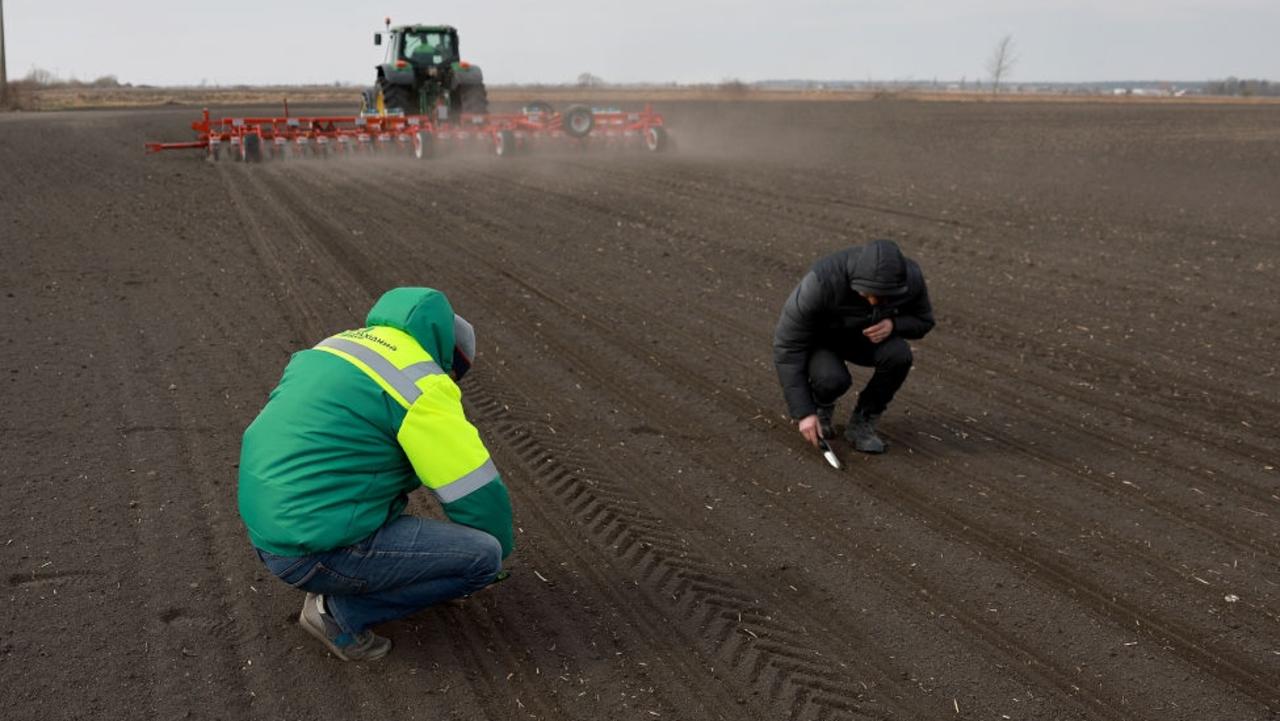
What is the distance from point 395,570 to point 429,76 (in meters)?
21.8

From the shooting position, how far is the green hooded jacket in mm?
3266

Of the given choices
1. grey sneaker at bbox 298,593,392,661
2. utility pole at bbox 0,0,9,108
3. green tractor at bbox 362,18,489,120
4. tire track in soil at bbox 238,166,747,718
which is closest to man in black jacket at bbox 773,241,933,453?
tire track in soil at bbox 238,166,747,718

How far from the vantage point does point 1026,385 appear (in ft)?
22.8

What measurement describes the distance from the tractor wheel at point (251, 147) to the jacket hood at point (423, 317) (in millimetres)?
17578

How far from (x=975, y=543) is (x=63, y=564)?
13.5 ft

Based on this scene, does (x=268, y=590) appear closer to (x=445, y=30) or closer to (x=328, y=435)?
(x=328, y=435)

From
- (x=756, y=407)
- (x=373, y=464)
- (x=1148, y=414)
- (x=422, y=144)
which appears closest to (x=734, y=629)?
(x=373, y=464)

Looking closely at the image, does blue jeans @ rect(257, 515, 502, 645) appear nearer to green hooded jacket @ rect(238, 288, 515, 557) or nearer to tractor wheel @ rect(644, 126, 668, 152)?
green hooded jacket @ rect(238, 288, 515, 557)

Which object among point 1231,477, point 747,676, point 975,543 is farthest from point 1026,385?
point 747,676

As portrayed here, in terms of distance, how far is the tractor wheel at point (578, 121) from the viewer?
2172cm

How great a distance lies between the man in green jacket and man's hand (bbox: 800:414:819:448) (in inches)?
92.4

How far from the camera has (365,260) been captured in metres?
10.5

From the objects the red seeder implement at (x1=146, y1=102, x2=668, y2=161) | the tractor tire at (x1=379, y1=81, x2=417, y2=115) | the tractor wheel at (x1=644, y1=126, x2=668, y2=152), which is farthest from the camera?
the tractor tire at (x1=379, y1=81, x2=417, y2=115)

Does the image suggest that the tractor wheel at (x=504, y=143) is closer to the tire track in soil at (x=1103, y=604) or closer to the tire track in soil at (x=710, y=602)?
the tire track in soil at (x=710, y=602)
